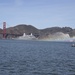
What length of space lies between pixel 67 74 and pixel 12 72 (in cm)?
544

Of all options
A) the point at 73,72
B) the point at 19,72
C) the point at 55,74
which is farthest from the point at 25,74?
the point at 73,72

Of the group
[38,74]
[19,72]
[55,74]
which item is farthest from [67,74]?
[19,72]

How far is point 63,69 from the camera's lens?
27609 millimetres

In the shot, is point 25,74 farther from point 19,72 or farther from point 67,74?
point 67,74

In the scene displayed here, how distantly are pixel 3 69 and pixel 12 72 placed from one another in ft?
6.20

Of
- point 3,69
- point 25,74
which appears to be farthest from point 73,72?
point 3,69

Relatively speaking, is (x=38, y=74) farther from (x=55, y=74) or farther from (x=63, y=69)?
(x=63, y=69)

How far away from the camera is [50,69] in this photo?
90.0ft

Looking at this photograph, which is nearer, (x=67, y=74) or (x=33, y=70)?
(x=67, y=74)

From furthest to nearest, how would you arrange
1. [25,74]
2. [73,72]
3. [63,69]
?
[63,69]
[73,72]
[25,74]

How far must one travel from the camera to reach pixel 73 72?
25.8 m

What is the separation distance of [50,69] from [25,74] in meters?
4.17

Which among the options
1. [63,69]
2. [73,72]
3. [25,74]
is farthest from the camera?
[63,69]

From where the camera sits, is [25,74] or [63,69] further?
[63,69]
